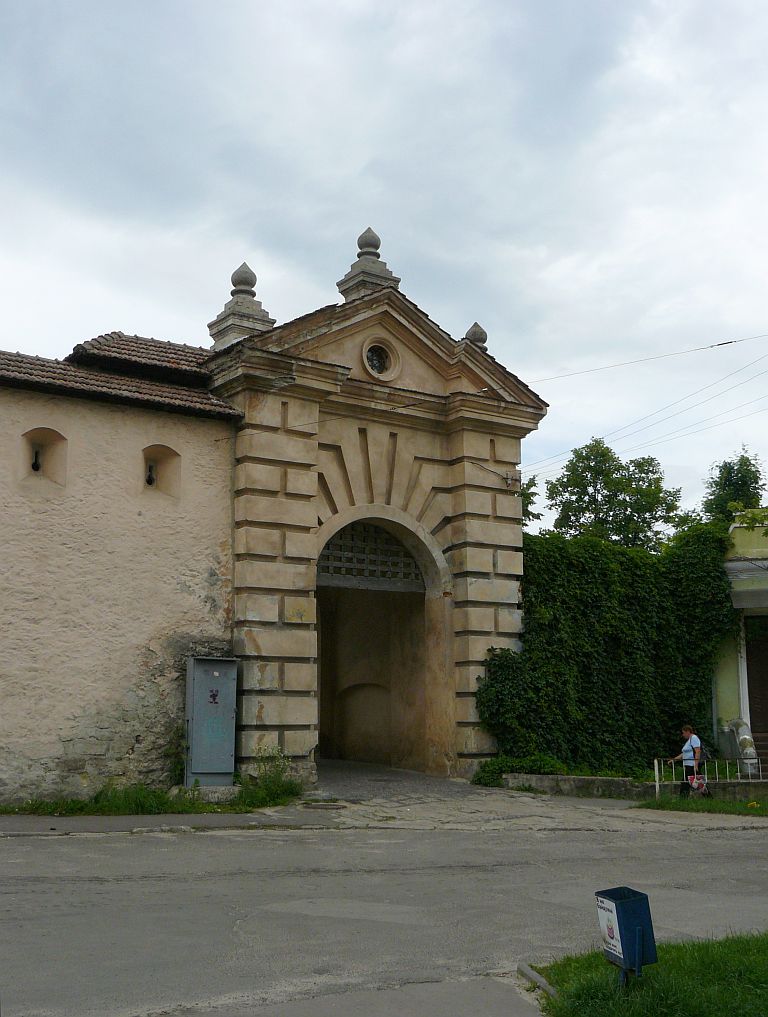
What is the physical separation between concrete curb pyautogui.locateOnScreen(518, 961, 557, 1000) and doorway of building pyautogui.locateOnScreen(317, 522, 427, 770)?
37.9 ft

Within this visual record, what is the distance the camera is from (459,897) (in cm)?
918

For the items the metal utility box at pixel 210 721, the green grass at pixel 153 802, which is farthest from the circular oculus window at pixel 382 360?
the green grass at pixel 153 802

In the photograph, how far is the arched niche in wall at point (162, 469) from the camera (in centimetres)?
1616

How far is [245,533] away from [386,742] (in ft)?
21.7

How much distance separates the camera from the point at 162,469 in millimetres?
16391

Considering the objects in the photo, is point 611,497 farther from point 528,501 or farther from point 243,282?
point 243,282

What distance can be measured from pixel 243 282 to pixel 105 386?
167 inches

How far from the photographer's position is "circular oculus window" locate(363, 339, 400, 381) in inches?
742

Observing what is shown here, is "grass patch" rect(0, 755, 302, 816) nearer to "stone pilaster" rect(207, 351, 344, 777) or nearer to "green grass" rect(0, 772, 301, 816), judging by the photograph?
"green grass" rect(0, 772, 301, 816)

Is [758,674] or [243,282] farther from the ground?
[243,282]

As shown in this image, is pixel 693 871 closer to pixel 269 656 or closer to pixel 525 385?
pixel 269 656

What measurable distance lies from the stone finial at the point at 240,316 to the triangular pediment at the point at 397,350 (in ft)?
3.89

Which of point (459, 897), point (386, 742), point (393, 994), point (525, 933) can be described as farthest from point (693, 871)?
point (386, 742)

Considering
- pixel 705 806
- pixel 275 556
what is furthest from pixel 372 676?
pixel 705 806
